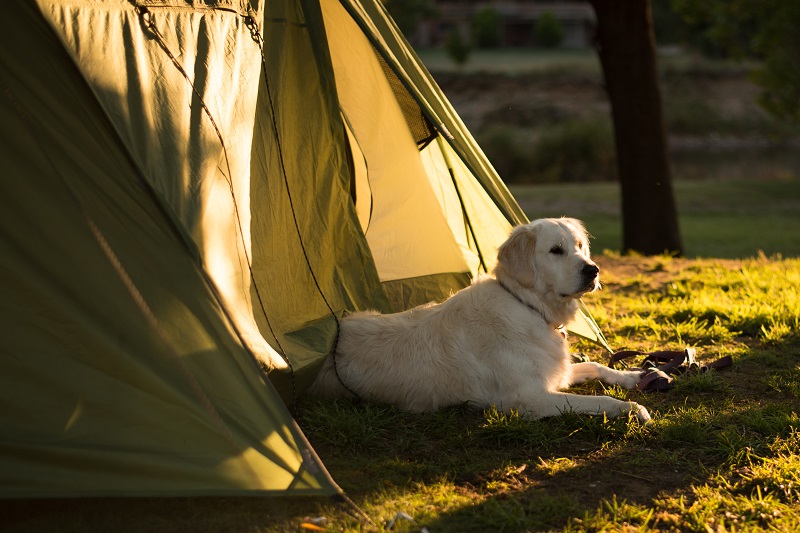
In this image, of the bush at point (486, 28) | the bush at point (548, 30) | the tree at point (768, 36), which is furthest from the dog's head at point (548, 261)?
the bush at point (548, 30)

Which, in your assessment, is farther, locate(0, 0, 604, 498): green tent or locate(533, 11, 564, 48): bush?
locate(533, 11, 564, 48): bush

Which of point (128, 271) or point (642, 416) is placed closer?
point (128, 271)

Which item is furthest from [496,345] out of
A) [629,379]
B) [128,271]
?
[128,271]

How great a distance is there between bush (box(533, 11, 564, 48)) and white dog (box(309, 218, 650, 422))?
57356 millimetres

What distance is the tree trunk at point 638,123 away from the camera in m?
9.69

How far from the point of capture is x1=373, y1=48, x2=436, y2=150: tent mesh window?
18.9 ft

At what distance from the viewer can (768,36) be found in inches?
683

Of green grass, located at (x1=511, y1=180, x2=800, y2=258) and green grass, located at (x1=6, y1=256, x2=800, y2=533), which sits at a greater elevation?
green grass, located at (x1=6, y1=256, x2=800, y2=533)

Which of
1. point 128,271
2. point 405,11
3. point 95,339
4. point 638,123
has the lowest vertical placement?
point 638,123

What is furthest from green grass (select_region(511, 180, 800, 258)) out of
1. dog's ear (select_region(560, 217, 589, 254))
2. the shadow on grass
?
the shadow on grass

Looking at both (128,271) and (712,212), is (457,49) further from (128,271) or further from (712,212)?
(128,271)

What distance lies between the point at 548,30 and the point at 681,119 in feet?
97.2

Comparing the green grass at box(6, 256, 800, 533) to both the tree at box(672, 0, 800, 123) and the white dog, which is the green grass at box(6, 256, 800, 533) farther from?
the tree at box(672, 0, 800, 123)

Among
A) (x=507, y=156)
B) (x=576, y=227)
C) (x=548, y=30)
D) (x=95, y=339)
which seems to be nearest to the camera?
(x=95, y=339)
